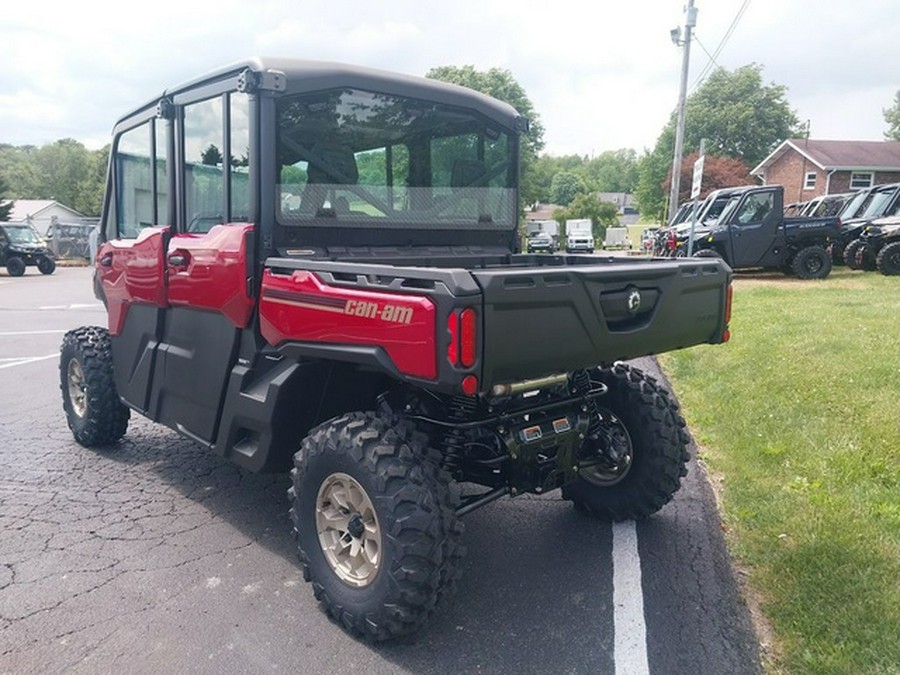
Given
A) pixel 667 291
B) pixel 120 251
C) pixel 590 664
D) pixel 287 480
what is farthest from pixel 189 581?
pixel 667 291

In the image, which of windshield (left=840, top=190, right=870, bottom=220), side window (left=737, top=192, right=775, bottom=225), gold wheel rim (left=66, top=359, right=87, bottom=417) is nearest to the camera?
gold wheel rim (left=66, top=359, right=87, bottom=417)

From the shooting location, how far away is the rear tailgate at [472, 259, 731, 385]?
262 centimetres

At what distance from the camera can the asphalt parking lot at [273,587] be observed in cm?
290

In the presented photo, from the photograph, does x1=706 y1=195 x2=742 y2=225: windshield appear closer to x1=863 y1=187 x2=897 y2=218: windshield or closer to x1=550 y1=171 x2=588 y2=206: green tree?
x1=863 y1=187 x2=897 y2=218: windshield

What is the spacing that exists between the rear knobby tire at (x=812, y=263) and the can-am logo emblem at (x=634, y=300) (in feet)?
52.0

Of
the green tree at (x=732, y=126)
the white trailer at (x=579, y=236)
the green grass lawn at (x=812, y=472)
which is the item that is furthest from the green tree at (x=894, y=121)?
the green grass lawn at (x=812, y=472)

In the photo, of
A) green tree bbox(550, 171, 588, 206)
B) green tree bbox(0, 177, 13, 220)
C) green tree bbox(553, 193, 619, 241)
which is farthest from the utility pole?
green tree bbox(550, 171, 588, 206)

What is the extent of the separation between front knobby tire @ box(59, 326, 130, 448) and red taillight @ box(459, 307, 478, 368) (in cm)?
368

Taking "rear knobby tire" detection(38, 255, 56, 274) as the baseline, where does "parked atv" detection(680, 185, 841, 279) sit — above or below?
above

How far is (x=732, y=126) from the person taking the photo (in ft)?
204

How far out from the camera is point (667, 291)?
334 centimetres

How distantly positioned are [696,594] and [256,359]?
2.45 m

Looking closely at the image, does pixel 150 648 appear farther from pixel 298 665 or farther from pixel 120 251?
pixel 120 251

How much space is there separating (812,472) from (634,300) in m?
2.36
